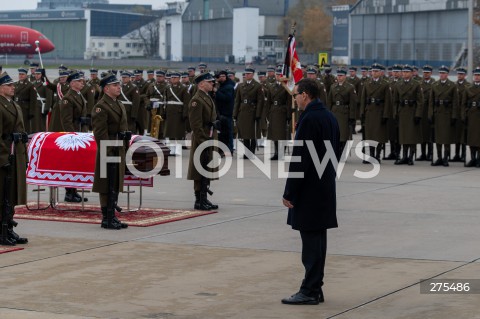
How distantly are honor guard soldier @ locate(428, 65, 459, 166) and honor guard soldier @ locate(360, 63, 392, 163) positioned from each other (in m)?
0.90

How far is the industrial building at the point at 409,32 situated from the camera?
76819mm

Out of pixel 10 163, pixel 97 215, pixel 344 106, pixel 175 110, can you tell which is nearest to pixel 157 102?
pixel 175 110

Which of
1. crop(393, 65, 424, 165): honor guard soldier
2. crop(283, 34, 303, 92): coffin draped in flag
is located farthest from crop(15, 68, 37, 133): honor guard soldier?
crop(393, 65, 424, 165): honor guard soldier

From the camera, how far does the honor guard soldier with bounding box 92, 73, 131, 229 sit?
43.1 ft

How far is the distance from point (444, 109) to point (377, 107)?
1.37m

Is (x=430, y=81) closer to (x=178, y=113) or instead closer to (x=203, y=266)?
(x=178, y=113)

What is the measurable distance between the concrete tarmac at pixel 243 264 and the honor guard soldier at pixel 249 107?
658 centimetres

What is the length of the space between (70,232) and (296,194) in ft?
14.8

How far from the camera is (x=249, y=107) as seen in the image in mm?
23062

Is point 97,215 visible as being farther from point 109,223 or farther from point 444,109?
point 444,109

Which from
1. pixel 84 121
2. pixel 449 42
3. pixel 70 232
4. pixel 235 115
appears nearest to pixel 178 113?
pixel 235 115

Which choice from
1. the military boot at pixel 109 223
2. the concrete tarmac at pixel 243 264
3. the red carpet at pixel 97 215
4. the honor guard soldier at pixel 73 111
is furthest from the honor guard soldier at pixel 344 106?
the military boot at pixel 109 223

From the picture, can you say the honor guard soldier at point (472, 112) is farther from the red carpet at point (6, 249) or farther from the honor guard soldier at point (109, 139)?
the red carpet at point (6, 249)

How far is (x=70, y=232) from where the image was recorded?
1291 cm
